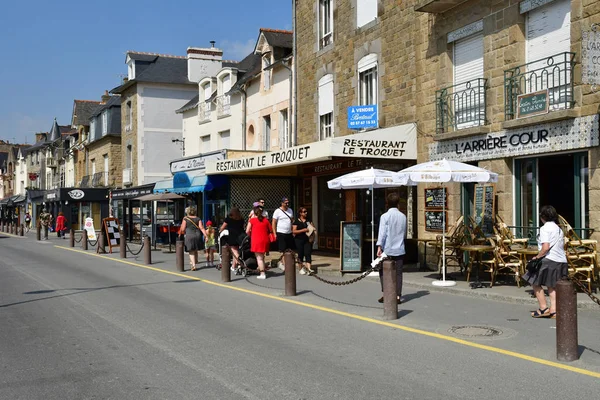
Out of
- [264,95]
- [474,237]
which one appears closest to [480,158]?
[474,237]

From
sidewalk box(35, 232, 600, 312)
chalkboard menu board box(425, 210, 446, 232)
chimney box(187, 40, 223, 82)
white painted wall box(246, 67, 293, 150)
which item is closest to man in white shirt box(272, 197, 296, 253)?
sidewalk box(35, 232, 600, 312)

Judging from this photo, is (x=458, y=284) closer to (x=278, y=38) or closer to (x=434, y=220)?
(x=434, y=220)

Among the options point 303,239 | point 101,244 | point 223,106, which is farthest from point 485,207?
point 223,106

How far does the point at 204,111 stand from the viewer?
2936 centimetres

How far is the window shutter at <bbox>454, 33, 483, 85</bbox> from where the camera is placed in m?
13.3

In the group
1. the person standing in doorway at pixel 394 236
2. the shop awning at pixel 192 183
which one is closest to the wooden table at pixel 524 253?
the person standing in doorway at pixel 394 236

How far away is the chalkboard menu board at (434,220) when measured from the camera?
46.0ft

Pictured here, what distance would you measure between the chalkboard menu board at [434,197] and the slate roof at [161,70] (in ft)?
85.6

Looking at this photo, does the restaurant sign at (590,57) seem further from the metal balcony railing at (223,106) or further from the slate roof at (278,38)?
the metal balcony railing at (223,106)

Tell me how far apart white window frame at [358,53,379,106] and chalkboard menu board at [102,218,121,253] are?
429 inches

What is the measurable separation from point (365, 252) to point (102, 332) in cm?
778

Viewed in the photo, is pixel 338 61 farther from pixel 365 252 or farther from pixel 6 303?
pixel 6 303

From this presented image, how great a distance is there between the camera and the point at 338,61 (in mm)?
18344

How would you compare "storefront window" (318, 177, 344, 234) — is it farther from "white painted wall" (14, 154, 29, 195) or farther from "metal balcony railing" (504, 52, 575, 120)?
"white painted wall" (14, 154, 29, 195)
